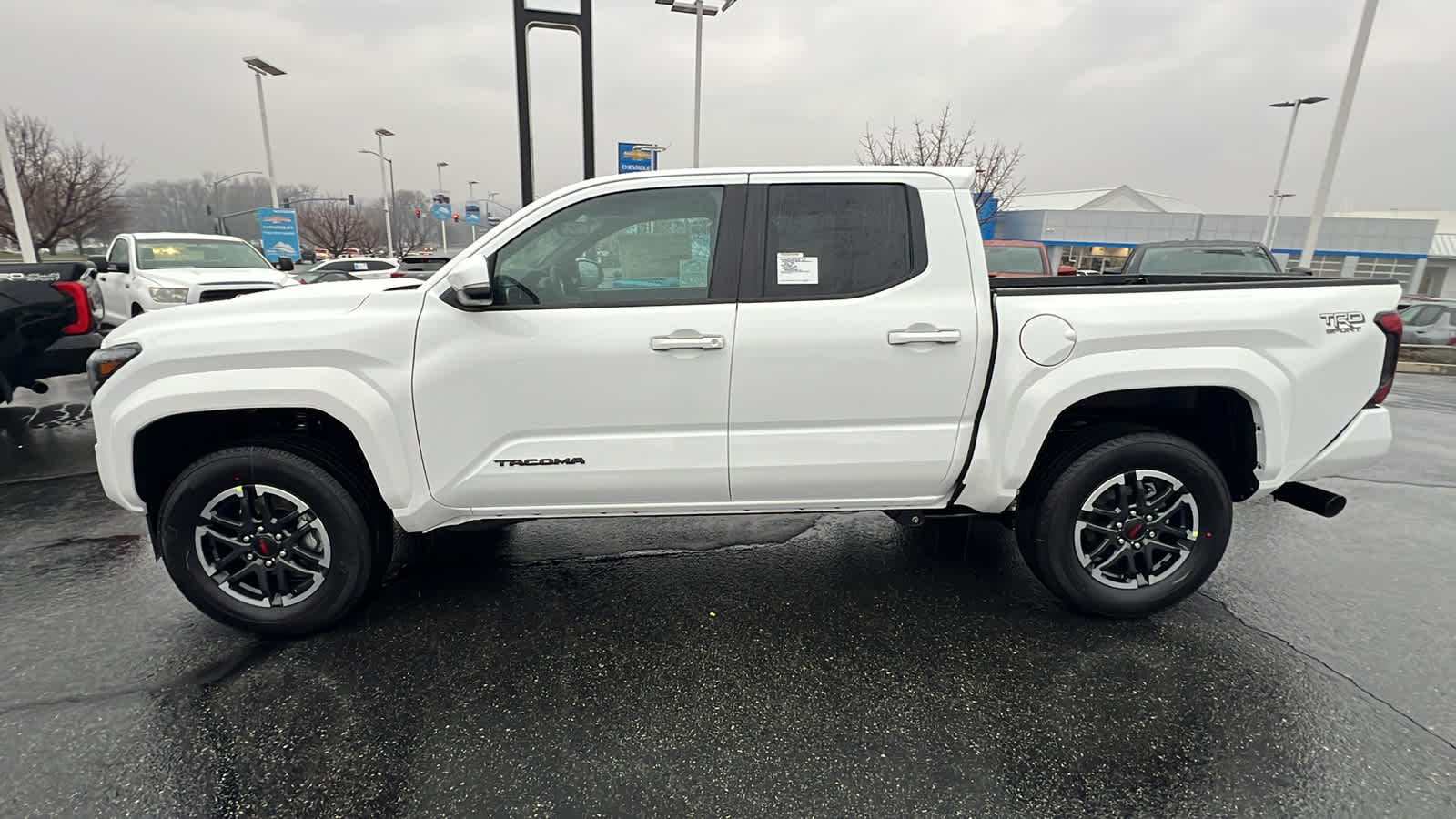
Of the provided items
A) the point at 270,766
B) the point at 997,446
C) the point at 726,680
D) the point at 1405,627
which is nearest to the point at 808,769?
the point at 726,680

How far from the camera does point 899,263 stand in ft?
9.61

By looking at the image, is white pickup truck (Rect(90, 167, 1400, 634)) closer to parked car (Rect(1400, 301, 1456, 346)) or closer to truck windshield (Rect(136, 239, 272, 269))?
truck windshield (Rect(136, 239, 272, 269))

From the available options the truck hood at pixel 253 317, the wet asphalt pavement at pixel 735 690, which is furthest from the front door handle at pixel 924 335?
the truck hood at pixel 253 317

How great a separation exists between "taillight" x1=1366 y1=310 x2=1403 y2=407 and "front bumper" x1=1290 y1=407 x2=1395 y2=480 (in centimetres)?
9

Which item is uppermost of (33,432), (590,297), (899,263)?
(899,263)

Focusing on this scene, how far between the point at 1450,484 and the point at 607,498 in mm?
6513

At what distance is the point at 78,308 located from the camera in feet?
18.6

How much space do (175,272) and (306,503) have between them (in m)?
8.91

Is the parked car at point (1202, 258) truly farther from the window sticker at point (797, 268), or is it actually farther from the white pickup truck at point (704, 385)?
the window sticker at point (797, 268)

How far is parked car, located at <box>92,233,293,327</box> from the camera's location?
8.96 meters

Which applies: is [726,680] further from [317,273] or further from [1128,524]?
[317,273]

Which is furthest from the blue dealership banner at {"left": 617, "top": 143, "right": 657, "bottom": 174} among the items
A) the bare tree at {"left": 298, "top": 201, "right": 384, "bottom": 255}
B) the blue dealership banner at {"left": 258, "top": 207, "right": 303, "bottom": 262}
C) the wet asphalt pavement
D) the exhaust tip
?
the bare tree at {"left": 298, "top": 201, "right": 384, "bottom": 255}

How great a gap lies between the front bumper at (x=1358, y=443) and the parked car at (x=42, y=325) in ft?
26.6

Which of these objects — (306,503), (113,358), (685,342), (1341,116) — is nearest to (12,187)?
(113,358)
